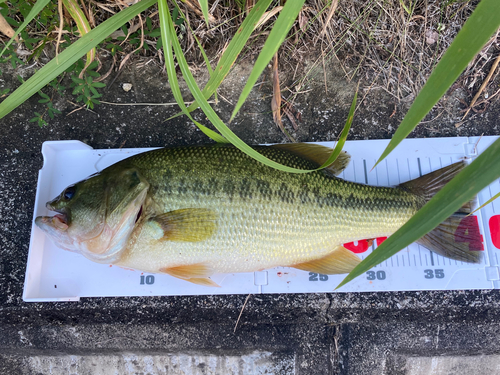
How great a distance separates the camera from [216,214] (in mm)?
1426

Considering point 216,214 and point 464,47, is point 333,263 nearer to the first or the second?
point 216,214

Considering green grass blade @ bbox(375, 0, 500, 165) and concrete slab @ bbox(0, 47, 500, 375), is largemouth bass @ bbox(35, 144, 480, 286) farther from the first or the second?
green grass blade @ bbox(375, 0, 500, 165)

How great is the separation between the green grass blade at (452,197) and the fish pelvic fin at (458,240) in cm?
92

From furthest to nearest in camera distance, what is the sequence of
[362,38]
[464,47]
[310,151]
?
[362,38] → [310,151] → [464,47]

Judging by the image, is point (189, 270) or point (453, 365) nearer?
point (189, 270)

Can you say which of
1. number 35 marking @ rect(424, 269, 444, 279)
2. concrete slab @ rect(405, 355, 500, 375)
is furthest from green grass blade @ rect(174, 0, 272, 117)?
concrete slab @ rect(405, 355, 500, 375)

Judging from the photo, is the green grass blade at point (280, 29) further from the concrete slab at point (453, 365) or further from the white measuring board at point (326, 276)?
the concrete slab at point (453, 365)

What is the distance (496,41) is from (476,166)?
1636 millimetres

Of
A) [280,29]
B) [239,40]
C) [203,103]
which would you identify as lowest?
[203,103]

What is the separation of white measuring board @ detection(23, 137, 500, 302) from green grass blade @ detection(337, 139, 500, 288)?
927 mm

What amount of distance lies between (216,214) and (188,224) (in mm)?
133

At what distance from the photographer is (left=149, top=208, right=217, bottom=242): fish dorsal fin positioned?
141 centimetres

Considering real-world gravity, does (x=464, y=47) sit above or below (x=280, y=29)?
below

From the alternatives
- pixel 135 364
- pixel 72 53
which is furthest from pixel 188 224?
pixel 135 364
